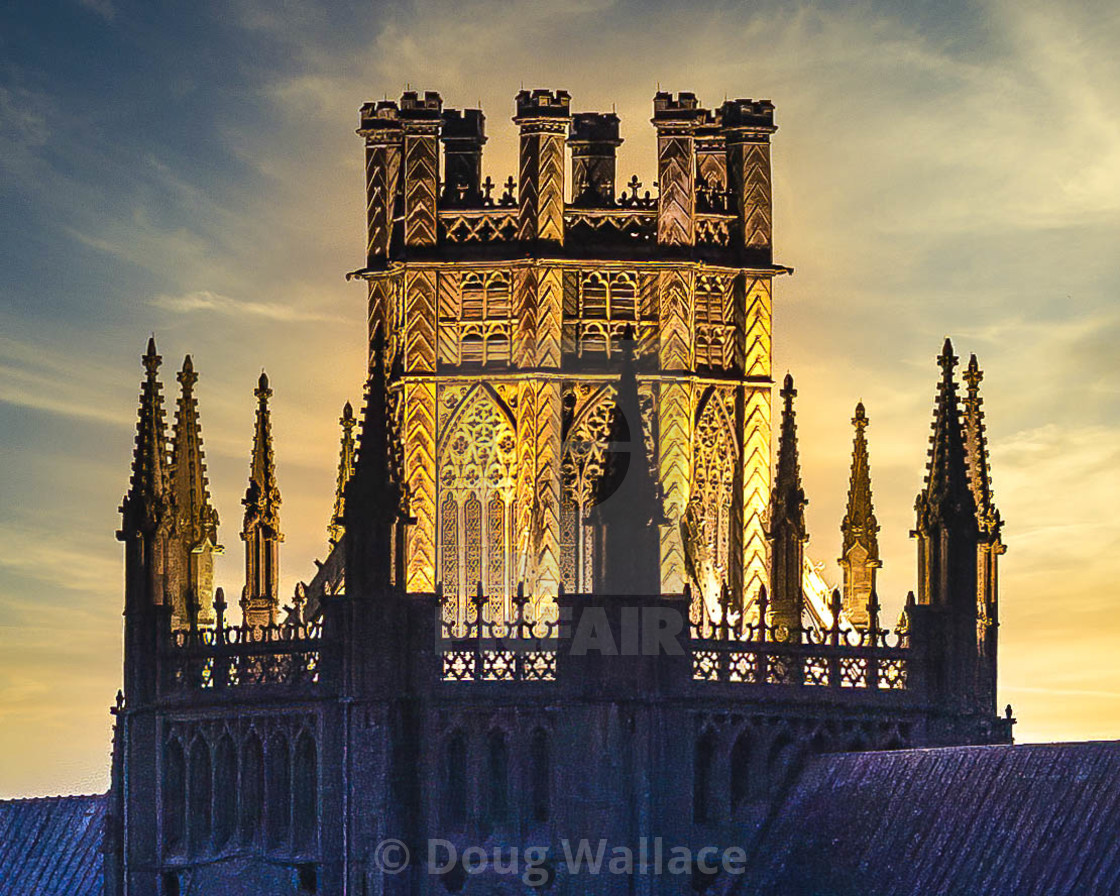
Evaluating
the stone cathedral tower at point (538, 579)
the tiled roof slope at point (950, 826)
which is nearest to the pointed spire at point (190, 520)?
the stone cathedral tower at point (538, 579)

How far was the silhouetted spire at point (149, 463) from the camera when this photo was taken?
10531 cm

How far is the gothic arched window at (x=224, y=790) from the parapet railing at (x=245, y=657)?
53.3 inches

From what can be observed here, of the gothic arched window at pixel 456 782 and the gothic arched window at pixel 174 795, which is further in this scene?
the gothic arched window at pixel 174 795

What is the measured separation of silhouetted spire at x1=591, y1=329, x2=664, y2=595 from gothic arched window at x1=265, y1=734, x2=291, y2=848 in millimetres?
7745

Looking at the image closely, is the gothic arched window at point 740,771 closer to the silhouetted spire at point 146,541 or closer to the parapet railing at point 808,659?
the parapet railing at point 808,659

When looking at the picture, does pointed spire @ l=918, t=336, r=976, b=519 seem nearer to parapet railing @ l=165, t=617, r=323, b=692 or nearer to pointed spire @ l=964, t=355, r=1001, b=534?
pointed spire @ l=964, t=355, r=1001, b=534

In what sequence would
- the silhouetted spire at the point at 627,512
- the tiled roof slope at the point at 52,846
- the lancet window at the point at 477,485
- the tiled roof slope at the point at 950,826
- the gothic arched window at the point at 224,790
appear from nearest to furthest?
1. the tiled roof slope at the point at 950,826
2. the silhouetted spire at the point at 627,512
3. the gothic arched window at the point at 224,790
4. the lancet window at the point at 477,485
5. the tiled roof slope at the point at 52,846

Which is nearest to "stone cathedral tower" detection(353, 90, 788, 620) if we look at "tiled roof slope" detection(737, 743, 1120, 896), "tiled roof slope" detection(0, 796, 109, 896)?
"tiled roof slope" detection(737, 743, 1120, 896)

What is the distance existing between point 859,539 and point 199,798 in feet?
54.4

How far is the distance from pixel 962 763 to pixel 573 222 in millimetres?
17332

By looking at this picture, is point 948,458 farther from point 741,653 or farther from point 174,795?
point 174,795

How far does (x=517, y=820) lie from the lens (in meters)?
99.2

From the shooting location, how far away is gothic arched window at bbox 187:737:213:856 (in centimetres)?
10281

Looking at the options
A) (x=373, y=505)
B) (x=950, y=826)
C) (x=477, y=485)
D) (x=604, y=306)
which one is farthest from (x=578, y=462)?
(x=950, y=826)
